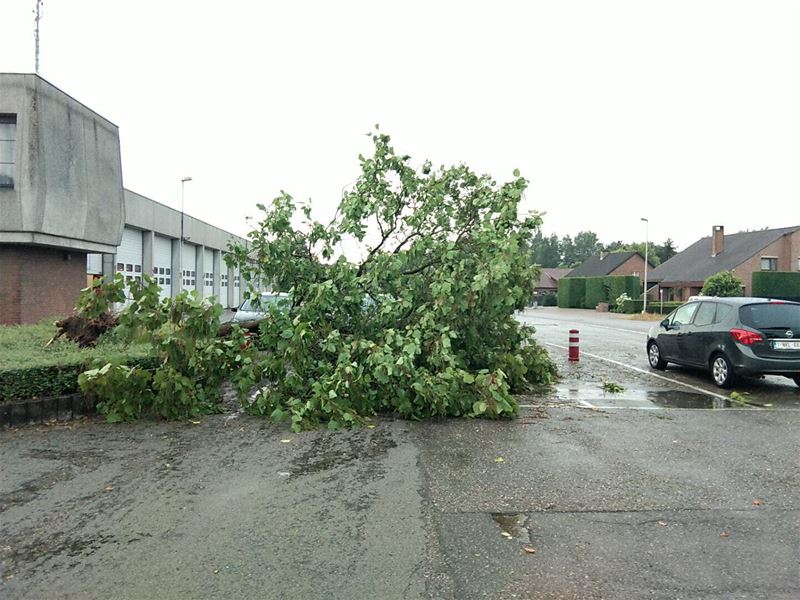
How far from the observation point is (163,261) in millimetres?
34906

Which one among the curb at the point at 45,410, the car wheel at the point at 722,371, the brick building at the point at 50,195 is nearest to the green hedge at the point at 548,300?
the brick building at the point at 50,195

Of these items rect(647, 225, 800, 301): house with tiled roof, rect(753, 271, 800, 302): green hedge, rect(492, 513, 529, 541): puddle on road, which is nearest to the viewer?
rect(492, 513, 529, 541): puddle on road

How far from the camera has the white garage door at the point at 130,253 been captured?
28406 mm

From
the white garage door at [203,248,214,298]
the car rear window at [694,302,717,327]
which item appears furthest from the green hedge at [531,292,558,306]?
the car rear window at [694,302,717,327]

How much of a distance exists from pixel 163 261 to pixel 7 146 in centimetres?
2037

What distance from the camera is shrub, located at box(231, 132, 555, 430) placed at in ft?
25.6

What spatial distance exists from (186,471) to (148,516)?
3.75ft

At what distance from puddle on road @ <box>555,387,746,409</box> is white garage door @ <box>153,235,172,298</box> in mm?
27439

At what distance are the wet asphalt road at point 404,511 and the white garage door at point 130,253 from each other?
2294cm

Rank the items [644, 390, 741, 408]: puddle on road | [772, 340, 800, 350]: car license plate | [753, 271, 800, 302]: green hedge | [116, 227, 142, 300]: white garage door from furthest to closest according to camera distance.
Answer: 1. [753, 271, 800, 302]: green hedge
2. [116, 227, 142, 300]: white garage door
3. [772, 340, 800, 350]: car license plate
4. [644, 390, 741, 408]: puddle on road

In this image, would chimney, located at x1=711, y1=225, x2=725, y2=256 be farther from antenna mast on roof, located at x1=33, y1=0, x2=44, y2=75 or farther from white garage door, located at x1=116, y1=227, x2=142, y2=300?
antenna mast on roof, located at x1=33, y1=0, x2=44, y2=75

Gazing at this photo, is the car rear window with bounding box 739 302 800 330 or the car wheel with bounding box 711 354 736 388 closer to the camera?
the car rear window with bounding box 739 302 800 330

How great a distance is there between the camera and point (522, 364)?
388 inches

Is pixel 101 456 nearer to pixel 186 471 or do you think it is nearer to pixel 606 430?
pixel 186 471
